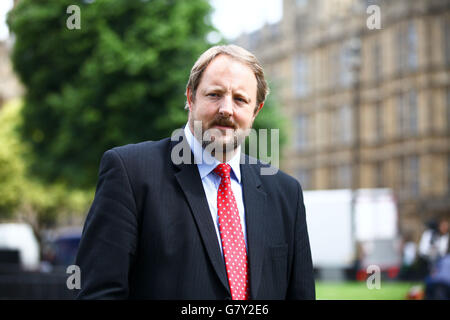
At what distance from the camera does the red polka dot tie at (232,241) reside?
264 centimetres

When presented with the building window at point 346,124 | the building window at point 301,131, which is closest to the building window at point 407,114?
the building window at point 346,124

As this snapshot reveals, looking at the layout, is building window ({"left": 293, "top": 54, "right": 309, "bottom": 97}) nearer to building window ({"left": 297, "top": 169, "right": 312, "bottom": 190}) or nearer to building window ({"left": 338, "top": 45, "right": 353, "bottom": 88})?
building window ({"left": 338, "top": 45, "right": 353, "bottom": 88})

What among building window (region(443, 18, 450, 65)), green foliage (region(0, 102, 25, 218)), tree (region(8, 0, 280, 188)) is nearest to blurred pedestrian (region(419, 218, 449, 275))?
tree (region(8, 0, 280, 188))

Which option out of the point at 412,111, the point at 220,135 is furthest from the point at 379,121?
the point at 220,135

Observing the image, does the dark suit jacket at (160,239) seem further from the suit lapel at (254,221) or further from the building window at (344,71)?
the building window at (344,71)

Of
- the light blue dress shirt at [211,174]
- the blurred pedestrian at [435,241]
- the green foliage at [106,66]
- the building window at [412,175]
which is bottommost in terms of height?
the light blue dress shirt at [211,174]

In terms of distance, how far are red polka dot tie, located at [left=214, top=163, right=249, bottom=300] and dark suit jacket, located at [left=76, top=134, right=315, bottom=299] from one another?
34 millimetres

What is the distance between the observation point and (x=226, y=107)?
271 centimetres

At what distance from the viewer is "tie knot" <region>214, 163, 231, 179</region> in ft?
9.33

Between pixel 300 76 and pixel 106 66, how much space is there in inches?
1390

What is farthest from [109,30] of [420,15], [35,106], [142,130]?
[420,15]
